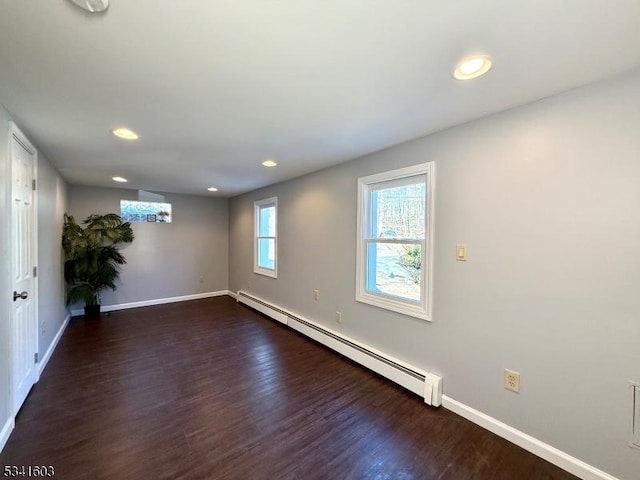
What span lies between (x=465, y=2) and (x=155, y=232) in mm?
5839

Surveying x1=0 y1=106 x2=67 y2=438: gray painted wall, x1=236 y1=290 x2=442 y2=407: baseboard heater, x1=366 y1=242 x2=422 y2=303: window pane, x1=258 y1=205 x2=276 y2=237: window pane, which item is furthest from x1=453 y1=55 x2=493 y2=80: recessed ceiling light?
x1=258 y1=205 x2=276 y2=237: window pane

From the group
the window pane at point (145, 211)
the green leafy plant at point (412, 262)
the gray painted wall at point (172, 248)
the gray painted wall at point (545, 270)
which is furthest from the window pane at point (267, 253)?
the gray painted wall at point (545, 270)

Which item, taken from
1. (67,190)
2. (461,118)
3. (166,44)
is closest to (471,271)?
(461,118)

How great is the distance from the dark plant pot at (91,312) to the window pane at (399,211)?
481cm

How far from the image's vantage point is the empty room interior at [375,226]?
1.21m

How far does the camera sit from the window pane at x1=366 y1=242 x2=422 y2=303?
2564 millimetres

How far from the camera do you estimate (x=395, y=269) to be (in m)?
2.76

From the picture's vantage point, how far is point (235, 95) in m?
1.69

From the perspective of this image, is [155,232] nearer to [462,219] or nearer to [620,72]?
[462,219]

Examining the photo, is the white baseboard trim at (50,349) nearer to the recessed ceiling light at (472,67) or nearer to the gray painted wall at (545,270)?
the gray painted wall at (545,270)

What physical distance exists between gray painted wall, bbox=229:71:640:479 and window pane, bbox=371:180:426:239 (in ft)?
0.74

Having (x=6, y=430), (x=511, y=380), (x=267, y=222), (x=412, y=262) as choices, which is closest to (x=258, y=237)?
(x=267, y=222)

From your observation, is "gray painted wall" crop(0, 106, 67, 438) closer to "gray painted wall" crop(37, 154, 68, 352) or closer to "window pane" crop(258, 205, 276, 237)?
"gray painted wall" crop(37, 154, 68, 352)

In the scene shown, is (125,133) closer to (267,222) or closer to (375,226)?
(375,226)
